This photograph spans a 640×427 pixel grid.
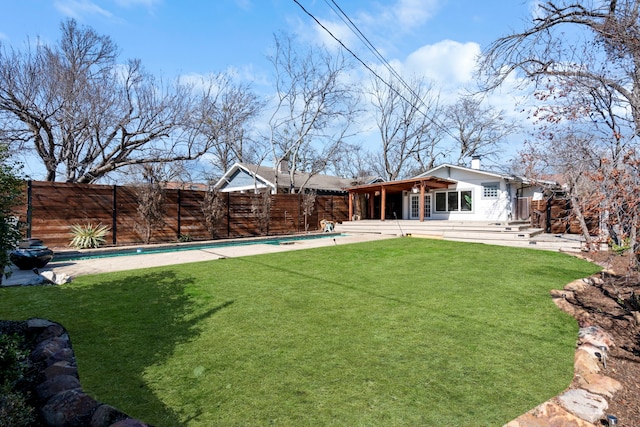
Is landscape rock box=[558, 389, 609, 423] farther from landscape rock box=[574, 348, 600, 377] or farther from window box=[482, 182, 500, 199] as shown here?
window box=[482, 182, 500, 199]

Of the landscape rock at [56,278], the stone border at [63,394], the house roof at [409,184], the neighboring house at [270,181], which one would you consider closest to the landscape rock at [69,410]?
the stone border at [63,394]

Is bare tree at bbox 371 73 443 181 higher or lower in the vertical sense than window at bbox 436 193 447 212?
higher

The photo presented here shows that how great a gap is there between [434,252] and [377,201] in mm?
14696

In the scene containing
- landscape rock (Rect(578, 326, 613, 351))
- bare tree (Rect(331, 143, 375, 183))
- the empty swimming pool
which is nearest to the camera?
landscape rock (Rect(578, 326, 613, 351))

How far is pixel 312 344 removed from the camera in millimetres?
3619

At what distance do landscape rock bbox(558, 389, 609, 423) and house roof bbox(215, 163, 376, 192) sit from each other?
2033 centimetres

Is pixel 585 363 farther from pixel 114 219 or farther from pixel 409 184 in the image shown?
pixel 409 184

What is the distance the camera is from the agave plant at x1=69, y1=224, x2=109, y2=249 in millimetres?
10459

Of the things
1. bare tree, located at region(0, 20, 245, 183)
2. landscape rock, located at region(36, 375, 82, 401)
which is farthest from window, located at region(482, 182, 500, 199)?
landscape rock, located at region(36, 375, 82, 401)

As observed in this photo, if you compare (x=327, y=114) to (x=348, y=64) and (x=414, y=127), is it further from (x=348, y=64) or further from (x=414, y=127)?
(x=414, y=127)

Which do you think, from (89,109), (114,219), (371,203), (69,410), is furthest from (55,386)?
(371,203)

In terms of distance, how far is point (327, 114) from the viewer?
22703 millimetres

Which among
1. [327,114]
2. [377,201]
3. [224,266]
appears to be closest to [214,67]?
[327,114]

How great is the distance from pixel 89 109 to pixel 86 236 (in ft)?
20.7
